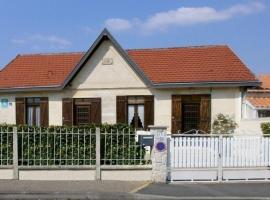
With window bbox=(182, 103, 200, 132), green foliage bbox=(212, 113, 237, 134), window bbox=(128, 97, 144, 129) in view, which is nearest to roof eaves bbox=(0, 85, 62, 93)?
window bbox=(128, 97, 144, 129)

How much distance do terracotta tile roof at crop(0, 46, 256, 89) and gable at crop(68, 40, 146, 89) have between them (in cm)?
85

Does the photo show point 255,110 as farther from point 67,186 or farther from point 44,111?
point 67,186

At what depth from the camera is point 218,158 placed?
1304cm

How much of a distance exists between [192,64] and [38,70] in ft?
26.9

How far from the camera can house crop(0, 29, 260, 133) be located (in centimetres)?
2216

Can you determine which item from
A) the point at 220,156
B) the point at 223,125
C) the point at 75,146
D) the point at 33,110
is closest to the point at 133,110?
the point at 223,125

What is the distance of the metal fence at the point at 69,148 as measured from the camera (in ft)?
43.7

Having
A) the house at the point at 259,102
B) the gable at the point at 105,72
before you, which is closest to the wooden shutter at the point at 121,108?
the gable at the point at 105,72

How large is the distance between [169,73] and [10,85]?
815 cm

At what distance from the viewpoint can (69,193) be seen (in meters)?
11.4

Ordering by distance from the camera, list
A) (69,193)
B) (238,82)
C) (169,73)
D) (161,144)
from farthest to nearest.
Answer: (169,73), (238,82), (161,144), (69,193)

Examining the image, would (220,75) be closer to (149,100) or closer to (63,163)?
(149,100)

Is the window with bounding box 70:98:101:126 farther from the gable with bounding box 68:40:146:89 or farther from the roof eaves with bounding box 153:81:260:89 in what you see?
the roof eaves with bounding box 153:81:260:89

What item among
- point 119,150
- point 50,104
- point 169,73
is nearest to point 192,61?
point 169,73
